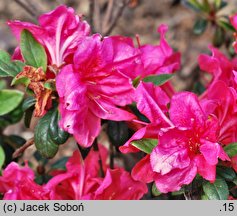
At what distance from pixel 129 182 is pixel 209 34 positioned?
→ 9.88ft

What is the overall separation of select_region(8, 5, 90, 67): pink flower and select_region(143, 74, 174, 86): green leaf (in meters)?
0.23

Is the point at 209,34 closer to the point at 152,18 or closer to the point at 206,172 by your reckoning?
the point at 152,18

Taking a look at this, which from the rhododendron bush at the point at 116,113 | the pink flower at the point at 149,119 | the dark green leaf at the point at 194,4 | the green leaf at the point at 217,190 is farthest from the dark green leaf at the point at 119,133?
the dark green leaf at the point at 194,4

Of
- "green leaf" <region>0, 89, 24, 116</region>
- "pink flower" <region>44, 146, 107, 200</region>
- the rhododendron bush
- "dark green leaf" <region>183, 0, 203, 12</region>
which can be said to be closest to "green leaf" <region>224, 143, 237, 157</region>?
the rhododendron bush

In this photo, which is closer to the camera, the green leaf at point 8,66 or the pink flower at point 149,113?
the pink flower at point 149,113

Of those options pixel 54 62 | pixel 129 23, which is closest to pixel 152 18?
pixel 129 23

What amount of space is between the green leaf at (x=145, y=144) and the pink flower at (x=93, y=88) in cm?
14

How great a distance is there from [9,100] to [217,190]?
79 cm

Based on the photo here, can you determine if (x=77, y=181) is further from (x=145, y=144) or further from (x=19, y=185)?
(x=145, y=144)

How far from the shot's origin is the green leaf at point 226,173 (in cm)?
157

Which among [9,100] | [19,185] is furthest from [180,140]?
[9,100]

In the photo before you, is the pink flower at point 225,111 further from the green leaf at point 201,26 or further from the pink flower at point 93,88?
the green leaf at point 201,26

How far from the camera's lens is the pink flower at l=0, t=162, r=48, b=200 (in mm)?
1702
